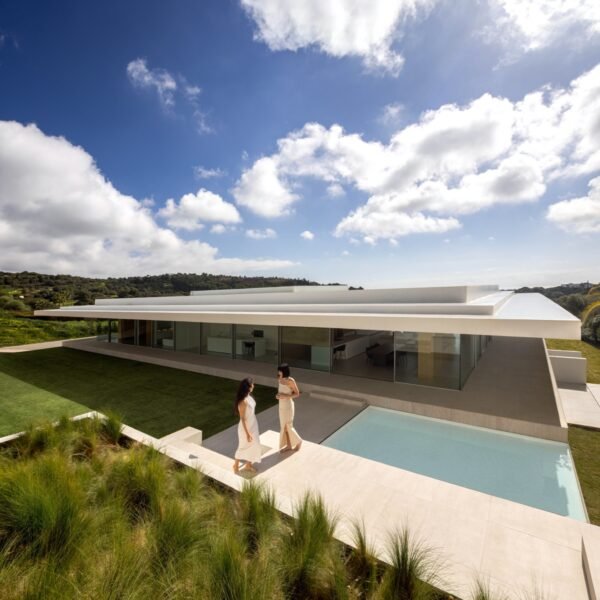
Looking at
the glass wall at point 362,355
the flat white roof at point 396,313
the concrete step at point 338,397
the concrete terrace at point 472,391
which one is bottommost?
the concrete step at point 338,397

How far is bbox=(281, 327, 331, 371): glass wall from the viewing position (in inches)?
463

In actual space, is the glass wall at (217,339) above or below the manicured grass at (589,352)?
above

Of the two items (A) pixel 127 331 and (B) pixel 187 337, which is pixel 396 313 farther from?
(A) pixel 127 331

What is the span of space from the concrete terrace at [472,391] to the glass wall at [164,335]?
4.46 feet

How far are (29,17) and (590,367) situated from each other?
84.2 ft

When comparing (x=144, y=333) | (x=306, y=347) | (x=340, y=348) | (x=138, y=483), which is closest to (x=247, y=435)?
(x=138, y=483)

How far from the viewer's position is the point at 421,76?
11.7 metres

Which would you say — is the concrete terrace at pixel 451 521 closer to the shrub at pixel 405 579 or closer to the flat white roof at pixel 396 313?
the shrub at pixel 405 579

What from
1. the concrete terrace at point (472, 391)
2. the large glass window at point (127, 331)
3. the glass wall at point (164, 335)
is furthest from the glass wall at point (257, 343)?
the large glass window at point (127, 331)

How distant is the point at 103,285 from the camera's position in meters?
50.1

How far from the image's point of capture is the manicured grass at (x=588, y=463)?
4.92 meters

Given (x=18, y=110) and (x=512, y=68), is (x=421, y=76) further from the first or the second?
(x=18, y=110)

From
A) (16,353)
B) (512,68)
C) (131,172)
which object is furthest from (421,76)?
(16,353)

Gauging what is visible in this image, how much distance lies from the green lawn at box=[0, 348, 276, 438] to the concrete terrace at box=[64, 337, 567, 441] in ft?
2.82
